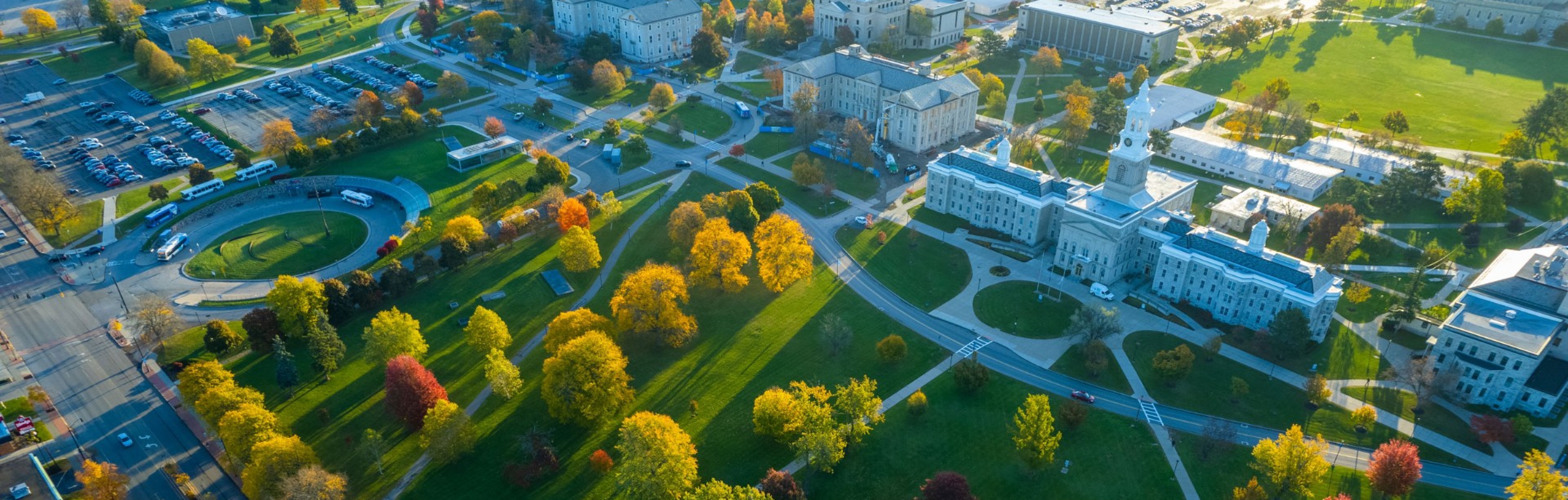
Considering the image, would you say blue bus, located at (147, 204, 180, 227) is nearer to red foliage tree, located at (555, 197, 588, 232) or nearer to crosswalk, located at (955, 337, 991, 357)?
A: red foliage tree, located at (555, 197, 588, 232)

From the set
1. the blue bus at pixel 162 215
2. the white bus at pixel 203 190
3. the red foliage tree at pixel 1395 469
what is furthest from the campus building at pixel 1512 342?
the white bus at pixel 203 190

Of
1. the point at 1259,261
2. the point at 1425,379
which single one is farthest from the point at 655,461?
the point at 1425,379

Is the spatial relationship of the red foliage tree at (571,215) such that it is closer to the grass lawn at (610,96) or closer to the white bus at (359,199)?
the white bus at (359,199)

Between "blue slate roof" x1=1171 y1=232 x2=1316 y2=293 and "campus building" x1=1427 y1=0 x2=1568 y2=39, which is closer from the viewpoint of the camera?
"blue slate roof" x1=1171 y1=232 x2=1316 y2=293

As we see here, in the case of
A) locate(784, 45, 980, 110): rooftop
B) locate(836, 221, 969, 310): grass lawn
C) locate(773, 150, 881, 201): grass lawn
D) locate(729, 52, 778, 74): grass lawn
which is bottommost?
locate(836, 221, 969, 310): grass lawn

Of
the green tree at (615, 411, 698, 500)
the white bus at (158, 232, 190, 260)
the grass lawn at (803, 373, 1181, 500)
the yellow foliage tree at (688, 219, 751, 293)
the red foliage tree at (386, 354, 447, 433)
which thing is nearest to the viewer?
the green tree at (615, 411, 698, 500)

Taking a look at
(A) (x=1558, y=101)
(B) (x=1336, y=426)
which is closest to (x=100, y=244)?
(B) (x=1336, y=426)

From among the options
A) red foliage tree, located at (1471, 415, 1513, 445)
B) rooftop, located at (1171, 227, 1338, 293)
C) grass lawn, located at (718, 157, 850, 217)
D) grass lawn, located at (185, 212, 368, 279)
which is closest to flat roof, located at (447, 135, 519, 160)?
grass lawn, located at (185, 212, 368, 279)
